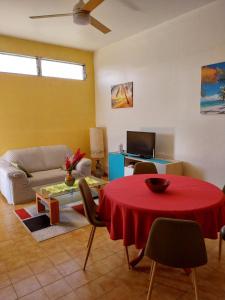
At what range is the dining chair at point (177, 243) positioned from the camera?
1360mm

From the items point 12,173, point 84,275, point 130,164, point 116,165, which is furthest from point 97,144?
point 84,275

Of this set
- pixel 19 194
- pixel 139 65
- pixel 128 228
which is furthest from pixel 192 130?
pixel 19 194

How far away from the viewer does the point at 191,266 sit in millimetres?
1421

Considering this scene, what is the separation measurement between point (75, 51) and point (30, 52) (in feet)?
Answer: 3.41

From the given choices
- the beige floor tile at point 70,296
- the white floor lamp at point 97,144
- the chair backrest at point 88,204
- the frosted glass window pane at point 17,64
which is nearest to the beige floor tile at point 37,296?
the beige floor tile at point 70,296

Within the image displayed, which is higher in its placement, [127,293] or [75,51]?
[75,51]

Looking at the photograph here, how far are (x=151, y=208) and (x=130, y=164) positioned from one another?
2.79 m

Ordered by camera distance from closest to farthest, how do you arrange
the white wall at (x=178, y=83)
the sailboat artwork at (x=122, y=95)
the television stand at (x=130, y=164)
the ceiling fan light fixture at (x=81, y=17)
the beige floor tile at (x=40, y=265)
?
the beige floor tile at (x=40, y=265) < the ceiling fan light fixture at (x=81, y=17) < the white wall at (x=178, y=83) < the television stand at (x=130, y=164) < the sailboat artwork at (x=122, y=95)

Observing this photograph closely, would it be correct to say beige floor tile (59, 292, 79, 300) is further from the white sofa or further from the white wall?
the white wall

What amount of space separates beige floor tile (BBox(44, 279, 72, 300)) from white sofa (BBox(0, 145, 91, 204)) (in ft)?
7.02

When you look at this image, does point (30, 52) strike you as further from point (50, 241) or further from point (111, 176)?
point (50, 241)

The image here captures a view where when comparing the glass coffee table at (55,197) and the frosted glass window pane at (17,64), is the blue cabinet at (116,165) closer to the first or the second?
the glass coffee table at (55,197)

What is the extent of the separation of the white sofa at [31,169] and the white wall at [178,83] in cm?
137

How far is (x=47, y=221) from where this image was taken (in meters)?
3.14
